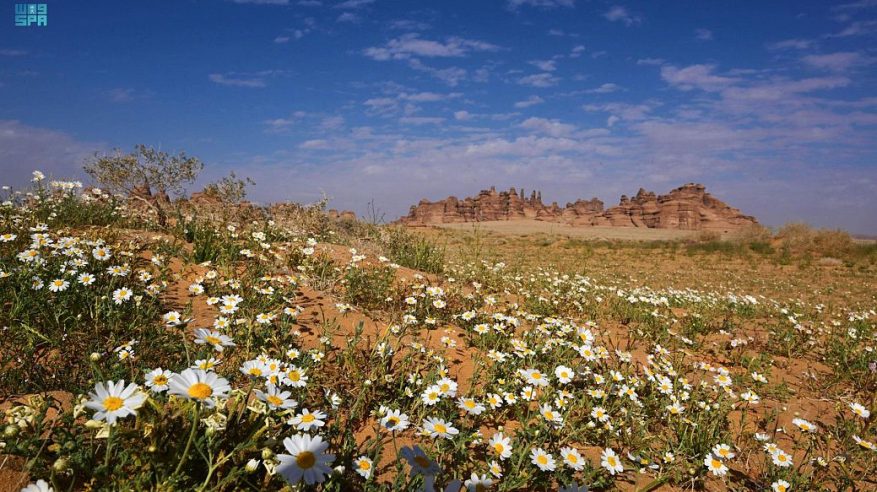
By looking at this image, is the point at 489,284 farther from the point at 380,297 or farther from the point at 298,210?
the point at 298,210

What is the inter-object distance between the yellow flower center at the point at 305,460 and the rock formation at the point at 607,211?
3420 inches

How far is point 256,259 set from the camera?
16.1ft

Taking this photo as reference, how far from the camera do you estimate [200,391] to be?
4.25 ft

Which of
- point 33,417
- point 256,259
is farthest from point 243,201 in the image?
point 33,417

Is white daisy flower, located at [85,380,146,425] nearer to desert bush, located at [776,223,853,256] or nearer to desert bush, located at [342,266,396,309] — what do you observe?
desert bush, located at [342,266,396,309]

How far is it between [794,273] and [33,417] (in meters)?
20.5

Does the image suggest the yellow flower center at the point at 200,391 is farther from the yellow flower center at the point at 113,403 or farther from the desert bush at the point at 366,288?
the desert bush at the point at 366,288

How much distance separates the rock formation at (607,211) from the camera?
97.6m

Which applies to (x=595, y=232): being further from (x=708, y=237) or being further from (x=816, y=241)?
(x=816, y=241)

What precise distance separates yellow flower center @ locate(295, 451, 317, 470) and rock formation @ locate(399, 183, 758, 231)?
8688 cm

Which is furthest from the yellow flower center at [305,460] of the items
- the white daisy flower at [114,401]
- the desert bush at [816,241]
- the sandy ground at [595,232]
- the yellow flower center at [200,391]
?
the sandy ground at [595,232]

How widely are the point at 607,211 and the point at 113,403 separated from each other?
120116 millimetres

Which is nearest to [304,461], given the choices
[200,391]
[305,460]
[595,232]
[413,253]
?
[305,460]

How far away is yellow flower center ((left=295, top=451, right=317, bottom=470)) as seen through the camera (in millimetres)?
1349
